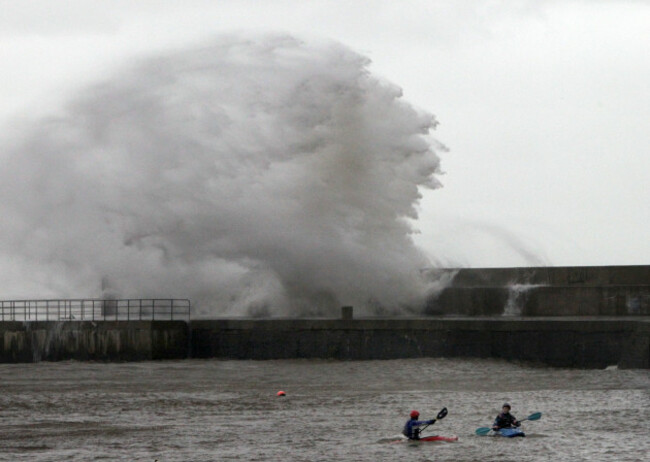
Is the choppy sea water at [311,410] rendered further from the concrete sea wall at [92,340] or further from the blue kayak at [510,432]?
the concrete sea wall at [92,340]

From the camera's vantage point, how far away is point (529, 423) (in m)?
21.4

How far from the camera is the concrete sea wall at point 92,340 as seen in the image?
A: 111 feet

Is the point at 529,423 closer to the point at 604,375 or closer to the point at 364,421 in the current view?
the point at 364,421

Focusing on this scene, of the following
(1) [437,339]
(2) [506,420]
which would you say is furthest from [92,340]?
(2) [506,420]

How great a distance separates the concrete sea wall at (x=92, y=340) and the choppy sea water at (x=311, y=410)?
1558mm

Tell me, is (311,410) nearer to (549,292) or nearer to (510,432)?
(510,432)

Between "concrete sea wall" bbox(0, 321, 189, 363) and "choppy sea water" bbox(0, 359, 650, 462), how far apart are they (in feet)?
5.11

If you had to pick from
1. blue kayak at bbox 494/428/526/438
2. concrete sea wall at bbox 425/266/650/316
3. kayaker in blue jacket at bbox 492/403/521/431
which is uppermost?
concrete sea wall at bbox 425/266/650/316

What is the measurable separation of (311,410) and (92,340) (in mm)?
12247

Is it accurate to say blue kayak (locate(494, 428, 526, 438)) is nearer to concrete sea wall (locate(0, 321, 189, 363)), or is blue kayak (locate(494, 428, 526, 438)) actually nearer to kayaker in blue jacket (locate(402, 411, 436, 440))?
kayaker in blue jacket (locate(402, 411, 436, 440))

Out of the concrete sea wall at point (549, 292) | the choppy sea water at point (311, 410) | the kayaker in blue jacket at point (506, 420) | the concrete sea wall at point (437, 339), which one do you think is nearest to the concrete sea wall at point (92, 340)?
the concrete sea wall at point (437, 339)

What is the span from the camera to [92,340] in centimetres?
3422

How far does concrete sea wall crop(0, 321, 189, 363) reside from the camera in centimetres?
3397

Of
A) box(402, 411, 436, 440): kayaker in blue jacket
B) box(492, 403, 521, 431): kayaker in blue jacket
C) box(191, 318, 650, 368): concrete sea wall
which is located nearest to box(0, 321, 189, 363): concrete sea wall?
box(191, 318, 650, 368): concrete sea wall
